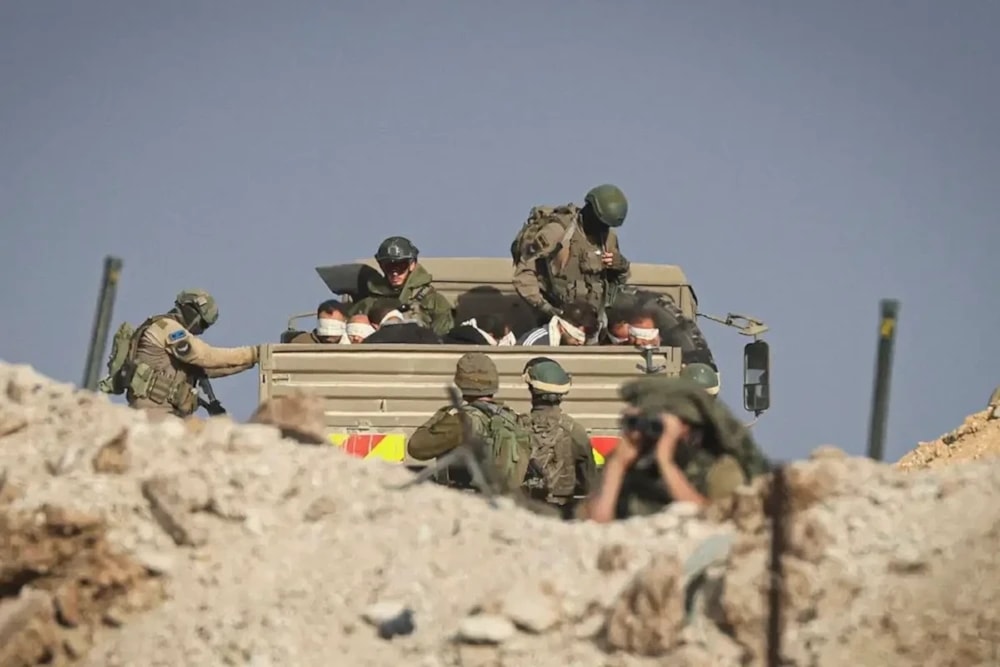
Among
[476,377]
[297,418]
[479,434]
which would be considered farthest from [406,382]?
[297,418]

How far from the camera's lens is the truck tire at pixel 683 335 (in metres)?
12.5

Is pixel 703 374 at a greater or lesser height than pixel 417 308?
lesser

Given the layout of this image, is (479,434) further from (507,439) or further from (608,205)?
(608,205)

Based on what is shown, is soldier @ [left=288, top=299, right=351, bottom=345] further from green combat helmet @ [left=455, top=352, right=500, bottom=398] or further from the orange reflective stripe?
green combat helmet @ [left=455, top=352, right=500, bottom=398]

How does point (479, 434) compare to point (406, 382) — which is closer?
point (479, 434)

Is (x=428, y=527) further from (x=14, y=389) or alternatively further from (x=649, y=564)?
(x=14, y=389)

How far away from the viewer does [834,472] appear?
640cm

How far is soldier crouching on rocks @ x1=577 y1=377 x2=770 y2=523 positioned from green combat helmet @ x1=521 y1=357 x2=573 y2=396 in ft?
10.5

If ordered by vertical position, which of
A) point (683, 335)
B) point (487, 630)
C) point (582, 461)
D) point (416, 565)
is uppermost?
point (683, 335)

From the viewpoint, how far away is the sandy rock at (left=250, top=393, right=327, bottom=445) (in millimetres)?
7691

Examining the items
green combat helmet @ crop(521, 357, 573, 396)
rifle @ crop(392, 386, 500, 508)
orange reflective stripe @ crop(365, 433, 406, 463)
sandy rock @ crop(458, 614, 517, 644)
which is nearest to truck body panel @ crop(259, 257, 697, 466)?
orange reflective stripe @ crop(365, 433, 406, 463)

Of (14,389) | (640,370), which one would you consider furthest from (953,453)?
(14,389)

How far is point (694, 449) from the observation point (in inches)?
297

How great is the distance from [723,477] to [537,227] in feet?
19.6
